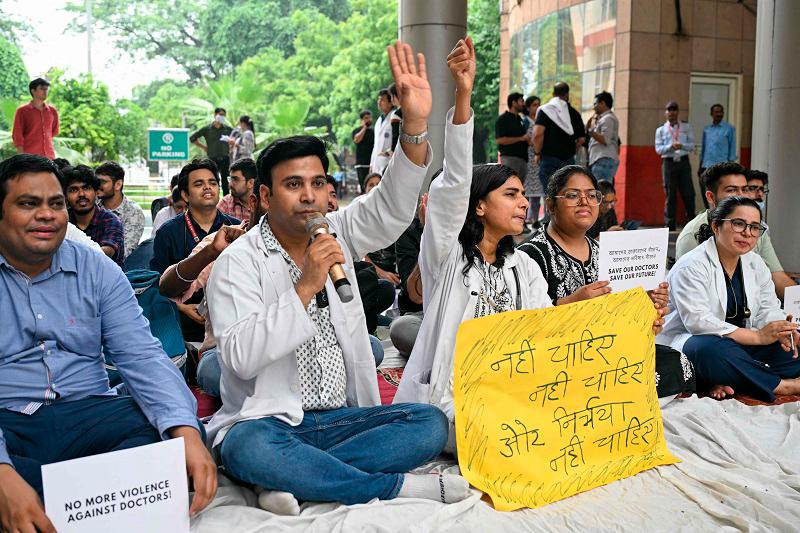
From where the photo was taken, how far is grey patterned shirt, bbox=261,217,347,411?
10.7 feet

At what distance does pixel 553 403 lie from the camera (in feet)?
11.1

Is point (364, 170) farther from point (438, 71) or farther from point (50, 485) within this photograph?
point (50, 485)

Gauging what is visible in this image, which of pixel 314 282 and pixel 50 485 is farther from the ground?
pixel 314 282

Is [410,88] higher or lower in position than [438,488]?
higher

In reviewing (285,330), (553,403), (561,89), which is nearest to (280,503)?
(285,330)

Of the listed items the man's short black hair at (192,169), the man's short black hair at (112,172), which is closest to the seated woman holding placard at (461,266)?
the man's short black hair at (192,169)

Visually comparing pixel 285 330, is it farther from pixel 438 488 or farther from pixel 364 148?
pixel 364 148

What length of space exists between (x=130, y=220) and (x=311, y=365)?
5.17 meters

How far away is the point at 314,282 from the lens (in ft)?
9.40

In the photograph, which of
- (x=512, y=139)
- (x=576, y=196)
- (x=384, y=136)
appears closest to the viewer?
(x=576, y=196)

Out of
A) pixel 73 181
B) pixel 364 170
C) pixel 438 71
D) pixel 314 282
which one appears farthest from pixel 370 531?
pixel 364 170

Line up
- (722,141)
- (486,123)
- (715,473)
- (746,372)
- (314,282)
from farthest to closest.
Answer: (486,123) < (722,141) < (746,372) < (715,473) < (314,282)

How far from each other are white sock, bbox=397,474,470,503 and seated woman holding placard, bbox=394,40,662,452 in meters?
0.40

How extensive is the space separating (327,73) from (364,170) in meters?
24.9
